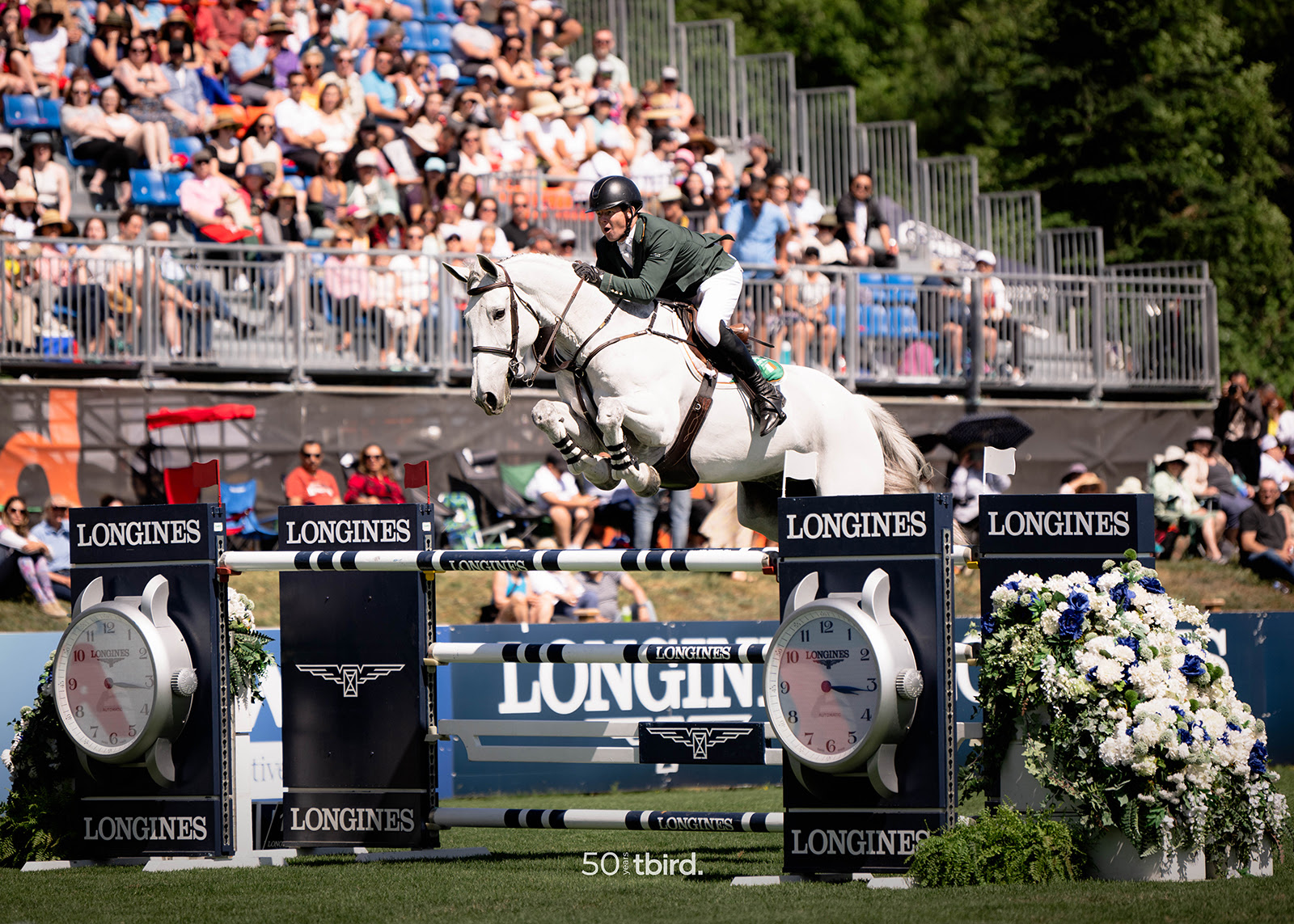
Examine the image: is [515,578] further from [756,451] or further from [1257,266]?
[1257,266]

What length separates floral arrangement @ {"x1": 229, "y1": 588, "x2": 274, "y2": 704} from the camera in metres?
7.69

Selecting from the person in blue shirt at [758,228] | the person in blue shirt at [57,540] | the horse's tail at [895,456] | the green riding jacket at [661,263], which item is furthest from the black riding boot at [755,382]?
the person in blue shirt at [758,228]

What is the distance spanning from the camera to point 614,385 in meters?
8.14

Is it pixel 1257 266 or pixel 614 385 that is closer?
→ pixel 614 385

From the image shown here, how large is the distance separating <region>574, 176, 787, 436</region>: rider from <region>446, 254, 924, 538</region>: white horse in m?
0.12

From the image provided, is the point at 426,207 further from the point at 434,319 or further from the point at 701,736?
the point at 701,736

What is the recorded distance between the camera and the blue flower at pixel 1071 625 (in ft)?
21.1

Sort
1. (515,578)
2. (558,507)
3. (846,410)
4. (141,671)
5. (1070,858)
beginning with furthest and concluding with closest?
(558,507), (515,578), (846,410), (141,671), (1070,858)

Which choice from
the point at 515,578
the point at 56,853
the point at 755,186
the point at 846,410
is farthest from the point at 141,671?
the point at 755,186

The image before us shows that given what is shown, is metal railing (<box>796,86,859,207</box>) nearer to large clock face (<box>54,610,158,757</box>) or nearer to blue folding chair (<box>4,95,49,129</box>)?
blue folding chair (<box>4,95,49,129</box>)

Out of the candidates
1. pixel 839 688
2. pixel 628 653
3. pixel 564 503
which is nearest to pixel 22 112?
pixel 564 503

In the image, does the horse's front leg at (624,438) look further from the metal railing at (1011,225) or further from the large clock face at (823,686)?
the metal railing at (1011,225)

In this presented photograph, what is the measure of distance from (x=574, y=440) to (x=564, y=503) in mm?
6191

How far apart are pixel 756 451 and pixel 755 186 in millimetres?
7788
